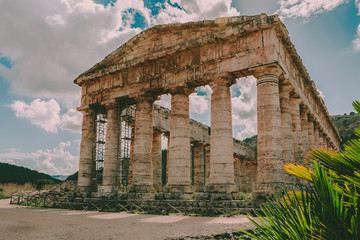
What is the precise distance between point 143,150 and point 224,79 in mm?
7135

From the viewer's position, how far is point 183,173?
55.4 feet

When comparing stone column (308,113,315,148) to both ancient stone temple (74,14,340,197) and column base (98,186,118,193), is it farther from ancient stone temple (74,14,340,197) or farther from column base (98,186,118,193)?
column base (98,186,118,193)

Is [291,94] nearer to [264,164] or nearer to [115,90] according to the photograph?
[264,164]

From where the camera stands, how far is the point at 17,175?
57781mm

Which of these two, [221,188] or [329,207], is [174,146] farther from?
[329,207]

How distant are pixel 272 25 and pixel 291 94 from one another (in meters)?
6.03

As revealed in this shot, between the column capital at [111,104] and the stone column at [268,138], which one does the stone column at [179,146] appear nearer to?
the stone column at [268,138]

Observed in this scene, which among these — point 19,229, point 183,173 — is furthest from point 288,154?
point 19,229

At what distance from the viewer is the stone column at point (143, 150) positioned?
60.5 ft

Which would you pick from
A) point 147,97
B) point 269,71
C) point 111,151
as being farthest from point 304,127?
point 111,151

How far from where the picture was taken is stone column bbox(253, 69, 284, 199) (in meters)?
14.1

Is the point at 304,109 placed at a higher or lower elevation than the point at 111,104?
lower

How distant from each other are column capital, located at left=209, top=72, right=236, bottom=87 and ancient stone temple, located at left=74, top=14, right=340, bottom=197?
0.06 metres

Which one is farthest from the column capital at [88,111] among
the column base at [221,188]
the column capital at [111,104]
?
the column base at [221,188]
